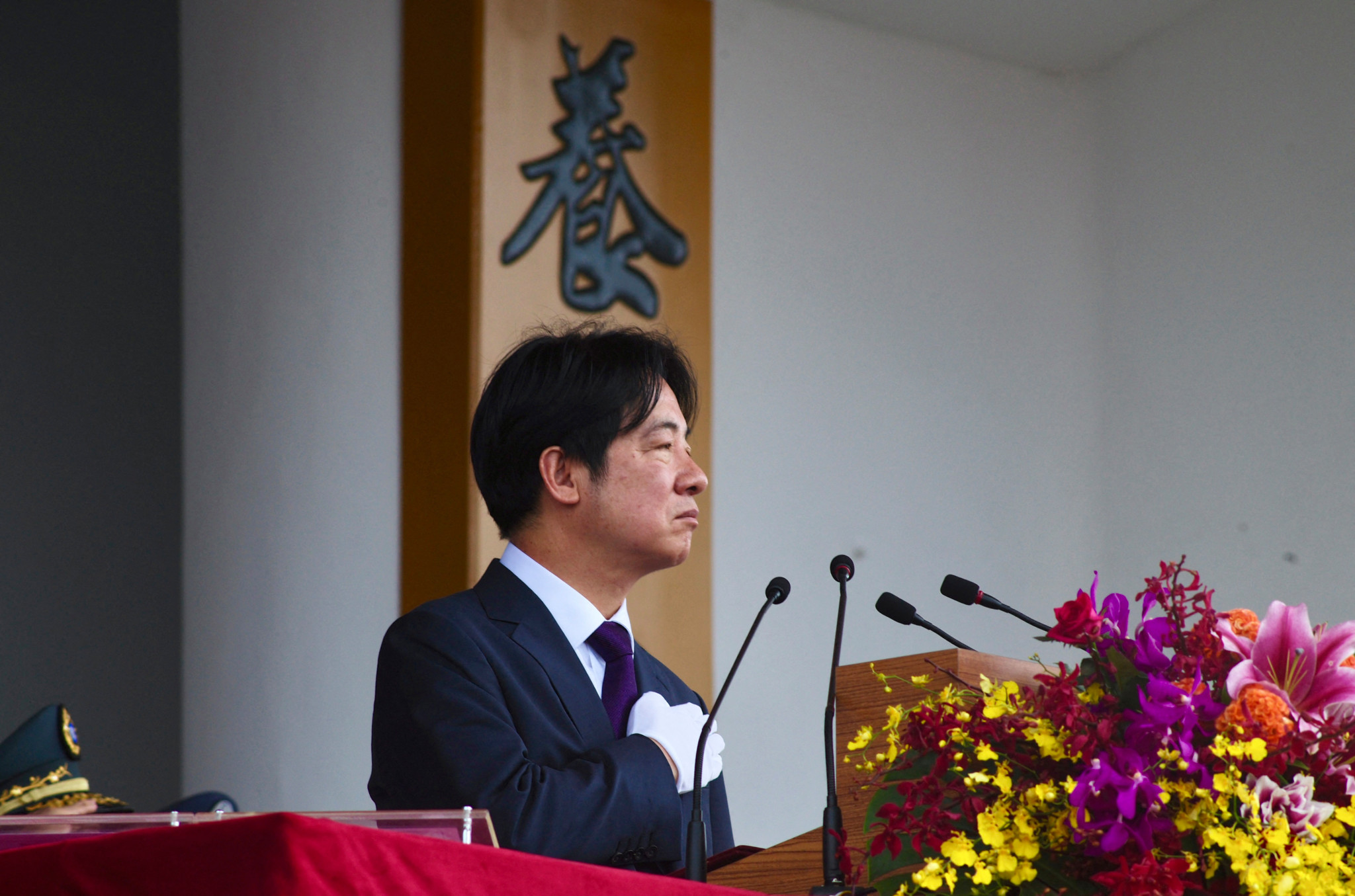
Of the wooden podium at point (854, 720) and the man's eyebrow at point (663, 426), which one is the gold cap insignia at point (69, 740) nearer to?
the man's eyebrow at point (663, 426)

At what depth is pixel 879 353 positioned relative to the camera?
444 cm

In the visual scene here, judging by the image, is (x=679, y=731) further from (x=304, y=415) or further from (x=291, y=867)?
(x=304, y=415)

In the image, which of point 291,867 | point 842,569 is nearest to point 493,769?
point 842,569

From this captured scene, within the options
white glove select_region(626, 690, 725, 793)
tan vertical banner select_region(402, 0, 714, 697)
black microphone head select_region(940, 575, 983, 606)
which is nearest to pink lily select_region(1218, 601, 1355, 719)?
Answer: black microphone head select_region(940, 575, 983, 606)

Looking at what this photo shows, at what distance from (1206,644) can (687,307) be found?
3.06m

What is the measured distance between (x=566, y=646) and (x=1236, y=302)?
10.4ft

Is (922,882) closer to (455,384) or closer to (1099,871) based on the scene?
(1099,871)

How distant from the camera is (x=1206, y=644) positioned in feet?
3.12

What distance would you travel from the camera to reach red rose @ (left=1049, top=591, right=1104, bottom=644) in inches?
37.7

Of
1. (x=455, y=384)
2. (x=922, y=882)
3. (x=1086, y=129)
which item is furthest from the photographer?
(x=1086, y=129)

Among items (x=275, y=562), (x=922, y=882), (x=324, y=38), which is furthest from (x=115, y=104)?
(x=922, y=882)

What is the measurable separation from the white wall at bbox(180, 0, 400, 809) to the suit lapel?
193 centimetres

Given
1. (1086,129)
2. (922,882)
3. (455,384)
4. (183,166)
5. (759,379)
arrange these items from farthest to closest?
(1086,129), (183,166), (759,379), (455,384), (922,882)

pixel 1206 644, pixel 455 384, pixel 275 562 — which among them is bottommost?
pixel 275 562
